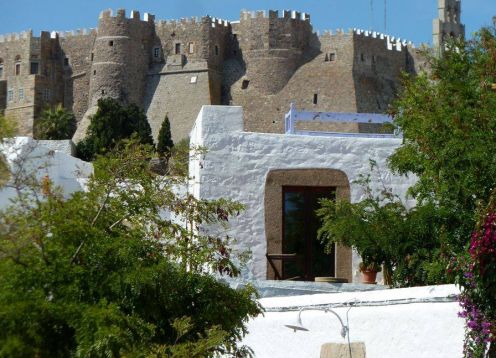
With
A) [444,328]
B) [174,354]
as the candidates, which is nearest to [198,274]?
[174,354]

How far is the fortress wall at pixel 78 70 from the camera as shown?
69938 mm

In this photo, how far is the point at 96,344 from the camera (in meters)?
8.37

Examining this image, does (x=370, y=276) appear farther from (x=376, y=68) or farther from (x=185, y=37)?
→ (x=185, y=37)

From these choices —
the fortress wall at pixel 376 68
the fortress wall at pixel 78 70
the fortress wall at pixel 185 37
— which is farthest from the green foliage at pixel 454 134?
the fortress wall at pixel 78 70

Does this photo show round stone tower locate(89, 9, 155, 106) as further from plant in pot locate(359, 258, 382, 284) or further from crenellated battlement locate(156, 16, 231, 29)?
plant in pot locate(359, 258, 382, 284)

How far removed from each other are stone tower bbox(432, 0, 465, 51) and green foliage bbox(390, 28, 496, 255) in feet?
188

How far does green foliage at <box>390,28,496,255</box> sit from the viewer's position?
40.6ft

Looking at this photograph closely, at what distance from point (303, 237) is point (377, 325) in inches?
172

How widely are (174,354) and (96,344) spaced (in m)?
0.60

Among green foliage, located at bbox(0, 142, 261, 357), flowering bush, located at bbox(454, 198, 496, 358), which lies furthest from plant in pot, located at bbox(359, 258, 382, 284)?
green foliage, located at bbox(0, 142, 261, 357)

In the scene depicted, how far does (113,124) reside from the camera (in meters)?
60.3

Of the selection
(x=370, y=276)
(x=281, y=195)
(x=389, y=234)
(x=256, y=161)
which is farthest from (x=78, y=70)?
(x=389, y=234)

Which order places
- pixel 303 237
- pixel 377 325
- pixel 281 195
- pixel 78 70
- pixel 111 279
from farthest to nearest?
pixel 78 70
pixel 303 237
pixel 281 195
pixel 377 325
pixel 111 279

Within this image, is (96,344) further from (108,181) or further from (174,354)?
(108,181)
